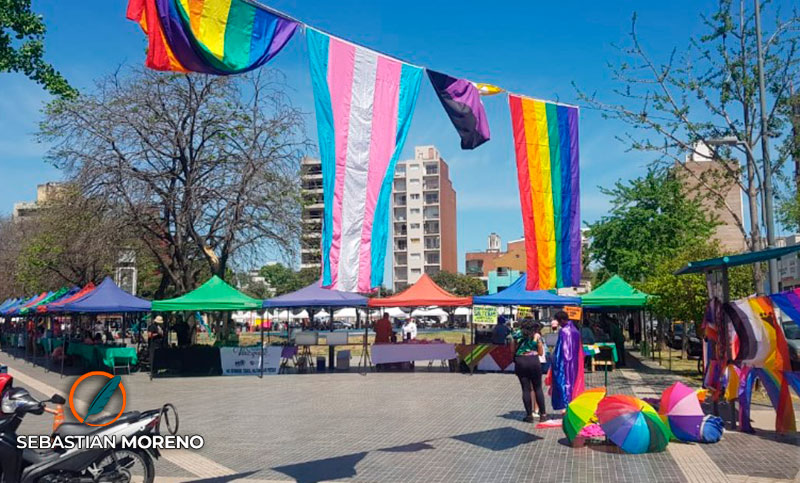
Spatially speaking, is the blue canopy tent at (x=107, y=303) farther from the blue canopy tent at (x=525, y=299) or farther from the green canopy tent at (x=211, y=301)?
the blue canopy tent at (x=525, y=299)

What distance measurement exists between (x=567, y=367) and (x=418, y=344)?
1195 centimetres

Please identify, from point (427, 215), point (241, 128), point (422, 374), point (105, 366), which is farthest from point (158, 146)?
point (427, 215)

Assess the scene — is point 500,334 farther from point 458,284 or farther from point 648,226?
point 458,284

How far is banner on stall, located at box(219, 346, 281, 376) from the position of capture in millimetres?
22359

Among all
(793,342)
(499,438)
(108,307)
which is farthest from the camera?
(108,307)

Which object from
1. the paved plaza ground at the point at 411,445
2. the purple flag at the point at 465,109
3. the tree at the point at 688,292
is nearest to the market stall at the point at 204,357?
the paved plaza ground at the point at 411,445

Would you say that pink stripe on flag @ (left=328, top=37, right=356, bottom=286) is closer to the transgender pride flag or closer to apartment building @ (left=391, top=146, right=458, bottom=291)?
the transgender pride flag

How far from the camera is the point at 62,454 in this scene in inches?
267

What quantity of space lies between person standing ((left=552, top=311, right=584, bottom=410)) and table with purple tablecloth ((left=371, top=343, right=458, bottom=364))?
11.6 m

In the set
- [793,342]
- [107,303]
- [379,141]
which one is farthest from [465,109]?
[107,303]

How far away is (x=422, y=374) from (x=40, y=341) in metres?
21.3

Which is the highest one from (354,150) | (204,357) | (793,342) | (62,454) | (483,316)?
(354,150)

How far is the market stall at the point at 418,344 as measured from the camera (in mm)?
21766

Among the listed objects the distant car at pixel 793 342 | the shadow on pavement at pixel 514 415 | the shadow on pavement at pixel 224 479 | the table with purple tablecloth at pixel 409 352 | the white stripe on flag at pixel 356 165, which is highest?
the white stripe on flag at pixel 356 165
